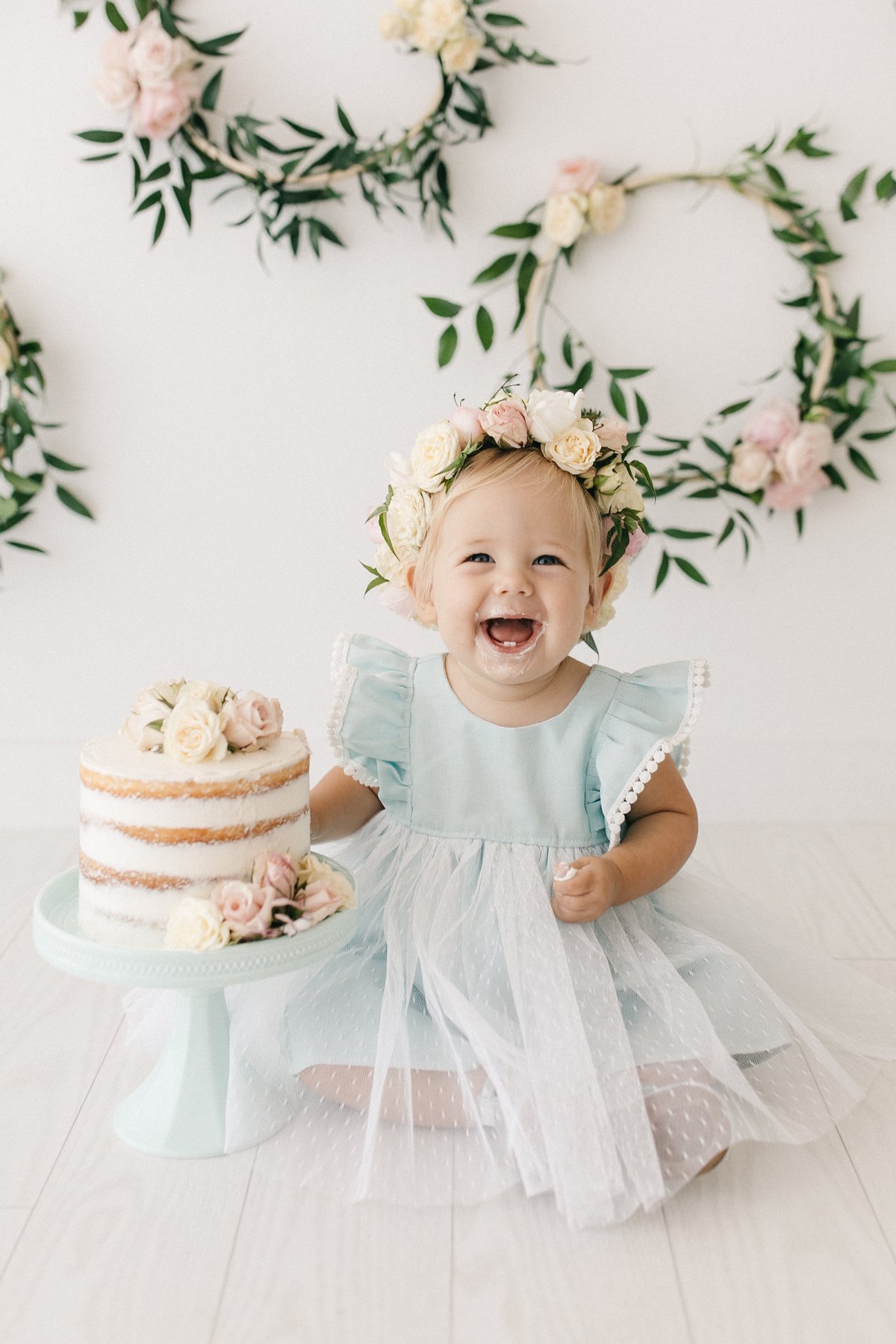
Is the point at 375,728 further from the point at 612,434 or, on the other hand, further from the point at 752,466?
the point at 752,466

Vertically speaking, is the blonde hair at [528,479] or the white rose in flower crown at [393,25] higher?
the white rose in flower crown at [393,25]

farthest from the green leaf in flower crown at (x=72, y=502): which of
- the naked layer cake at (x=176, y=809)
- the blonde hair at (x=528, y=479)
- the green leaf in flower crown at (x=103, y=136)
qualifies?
the naked layer cake at (x=176, y=809)

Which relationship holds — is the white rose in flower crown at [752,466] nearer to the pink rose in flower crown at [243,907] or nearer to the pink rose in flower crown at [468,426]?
the pink rose in flower crown at [468,426]

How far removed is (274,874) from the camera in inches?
53.7

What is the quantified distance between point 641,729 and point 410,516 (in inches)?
15.5

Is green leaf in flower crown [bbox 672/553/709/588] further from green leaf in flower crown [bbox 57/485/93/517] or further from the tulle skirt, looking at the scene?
green leaf in flower crown [bbox 57/485/93/517]

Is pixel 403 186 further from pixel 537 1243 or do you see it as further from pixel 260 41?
pixel 537 1243

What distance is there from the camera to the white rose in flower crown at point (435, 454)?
1.59 meters

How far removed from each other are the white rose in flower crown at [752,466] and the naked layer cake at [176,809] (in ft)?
4.57

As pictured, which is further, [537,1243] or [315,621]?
[315,621]

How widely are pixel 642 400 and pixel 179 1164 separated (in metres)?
1.64

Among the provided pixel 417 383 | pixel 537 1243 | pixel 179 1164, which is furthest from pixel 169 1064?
pixel 417 383

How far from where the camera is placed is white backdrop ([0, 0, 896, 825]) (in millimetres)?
2424

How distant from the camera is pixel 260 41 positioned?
2396 millimetres
